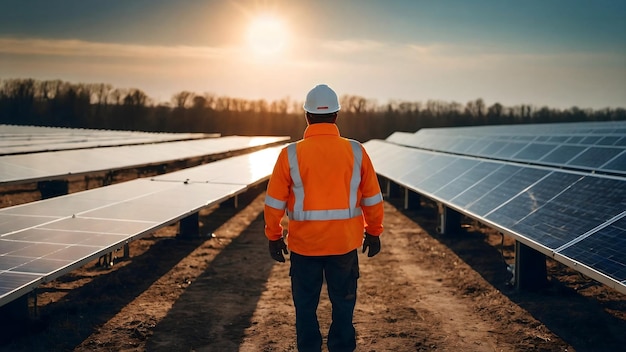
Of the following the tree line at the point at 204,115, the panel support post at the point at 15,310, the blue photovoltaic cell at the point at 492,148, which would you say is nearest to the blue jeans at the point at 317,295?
the panel support post at the point at 15,310

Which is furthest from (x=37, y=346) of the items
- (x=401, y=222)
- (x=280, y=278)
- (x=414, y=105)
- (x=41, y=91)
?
(x=414, y=105)

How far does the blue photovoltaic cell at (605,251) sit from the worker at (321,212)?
275cm

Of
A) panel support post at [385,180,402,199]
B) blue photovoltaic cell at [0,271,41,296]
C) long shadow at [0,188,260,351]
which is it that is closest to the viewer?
blue photovoltaic cell at [0,271,41,296]

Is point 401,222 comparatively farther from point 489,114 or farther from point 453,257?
point 489,114

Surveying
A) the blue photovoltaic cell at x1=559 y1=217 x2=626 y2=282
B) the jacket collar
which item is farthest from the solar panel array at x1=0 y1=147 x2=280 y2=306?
the blue photovoltaic cell at x1=559 y1=217 x2=626 y2=282

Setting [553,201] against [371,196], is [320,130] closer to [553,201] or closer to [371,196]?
[371,196]

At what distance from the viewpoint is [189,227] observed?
11844 mm

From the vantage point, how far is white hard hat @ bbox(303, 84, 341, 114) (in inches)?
179

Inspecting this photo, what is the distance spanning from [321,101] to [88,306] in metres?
4.59

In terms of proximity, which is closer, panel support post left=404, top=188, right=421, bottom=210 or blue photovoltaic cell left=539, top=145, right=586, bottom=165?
blue photovoltaic cell left=539, top=145, right=586, bottom=165

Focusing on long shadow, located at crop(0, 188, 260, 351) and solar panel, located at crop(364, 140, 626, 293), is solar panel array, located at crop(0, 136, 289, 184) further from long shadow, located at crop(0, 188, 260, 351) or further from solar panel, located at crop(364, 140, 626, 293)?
solar panel, located at crop(364, 140, 626, 293)

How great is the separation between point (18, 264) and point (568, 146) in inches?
521

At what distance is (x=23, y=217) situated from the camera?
7.52m

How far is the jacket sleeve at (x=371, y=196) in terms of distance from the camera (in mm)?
4520
